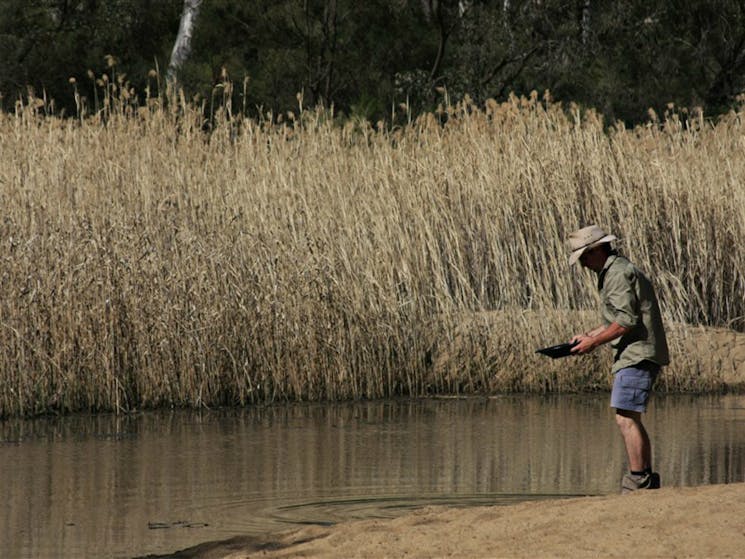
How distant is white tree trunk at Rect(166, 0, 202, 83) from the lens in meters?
27.1

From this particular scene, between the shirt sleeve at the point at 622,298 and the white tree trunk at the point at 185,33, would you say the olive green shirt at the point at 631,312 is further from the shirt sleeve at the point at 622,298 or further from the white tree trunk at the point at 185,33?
the white tree trunk at the point at 185,33

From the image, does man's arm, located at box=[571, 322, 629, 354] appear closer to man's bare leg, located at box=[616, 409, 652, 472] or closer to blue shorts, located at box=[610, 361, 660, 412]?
blue shorts, located at box=[610, 361, 660, 412]

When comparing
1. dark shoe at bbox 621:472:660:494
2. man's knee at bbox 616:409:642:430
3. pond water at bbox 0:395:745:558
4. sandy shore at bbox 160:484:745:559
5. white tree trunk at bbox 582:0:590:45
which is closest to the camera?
sandy shore at bbox 160:484:745:559

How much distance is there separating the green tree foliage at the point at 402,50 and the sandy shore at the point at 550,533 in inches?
768

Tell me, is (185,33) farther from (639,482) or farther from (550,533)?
(550,533)

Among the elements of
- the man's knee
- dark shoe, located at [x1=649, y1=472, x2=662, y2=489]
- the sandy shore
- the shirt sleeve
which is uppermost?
the shirt sleeve

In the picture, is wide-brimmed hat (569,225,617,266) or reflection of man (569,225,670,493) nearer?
reflection of man (569,225,670,493)

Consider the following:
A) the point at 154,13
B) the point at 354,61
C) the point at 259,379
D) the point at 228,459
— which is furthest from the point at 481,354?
the point at 154,13

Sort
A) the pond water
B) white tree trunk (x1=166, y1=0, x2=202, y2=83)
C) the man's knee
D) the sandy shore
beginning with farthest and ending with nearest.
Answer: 1. white tree trunk (x1=166, y1=0, x2=202, y2=83)
2. the man's knee
3. the pond water
4. the sandy shore

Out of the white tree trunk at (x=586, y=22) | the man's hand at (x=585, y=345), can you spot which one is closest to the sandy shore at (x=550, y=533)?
the man's hand at (x=585, y=345)

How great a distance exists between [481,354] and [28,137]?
5140 mm

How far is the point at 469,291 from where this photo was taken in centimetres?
1404

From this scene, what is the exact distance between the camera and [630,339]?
8117 millimetres

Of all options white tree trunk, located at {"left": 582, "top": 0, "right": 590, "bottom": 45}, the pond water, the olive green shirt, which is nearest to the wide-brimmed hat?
the olive green shirt
